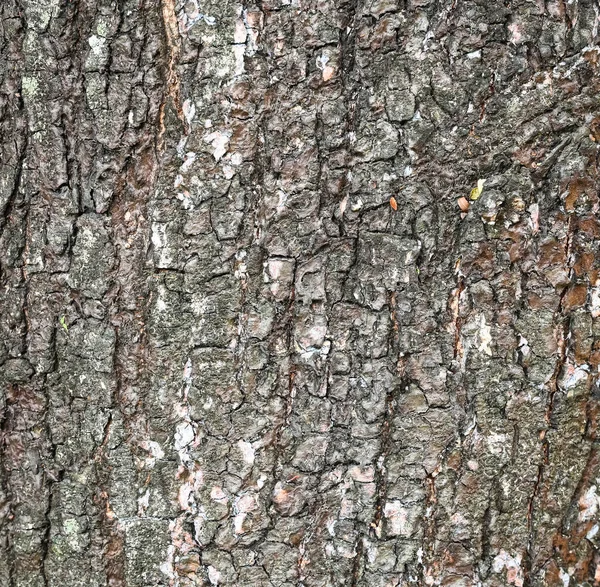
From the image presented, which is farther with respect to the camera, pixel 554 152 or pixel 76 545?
pixel 76 545

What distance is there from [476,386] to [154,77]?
89 centimetres

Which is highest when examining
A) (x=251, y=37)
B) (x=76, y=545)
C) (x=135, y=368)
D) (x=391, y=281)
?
(x=251, y=37)

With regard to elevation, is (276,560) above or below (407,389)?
below

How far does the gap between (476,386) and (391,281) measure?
28 cm

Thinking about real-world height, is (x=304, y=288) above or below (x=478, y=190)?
below

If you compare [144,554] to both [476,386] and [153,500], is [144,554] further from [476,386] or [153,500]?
[476,386]

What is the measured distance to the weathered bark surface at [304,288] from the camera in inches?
48.1

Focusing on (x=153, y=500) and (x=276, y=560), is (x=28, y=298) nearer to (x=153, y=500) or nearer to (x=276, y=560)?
(x=153, y=500)

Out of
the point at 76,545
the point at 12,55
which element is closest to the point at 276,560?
the point at 76,545

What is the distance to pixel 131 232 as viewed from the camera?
128cm

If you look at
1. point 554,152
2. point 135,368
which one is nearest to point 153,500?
point 135,368

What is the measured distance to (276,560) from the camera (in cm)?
132

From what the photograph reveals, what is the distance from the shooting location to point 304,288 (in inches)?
49.8

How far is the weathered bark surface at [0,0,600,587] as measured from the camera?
4.00 feet
